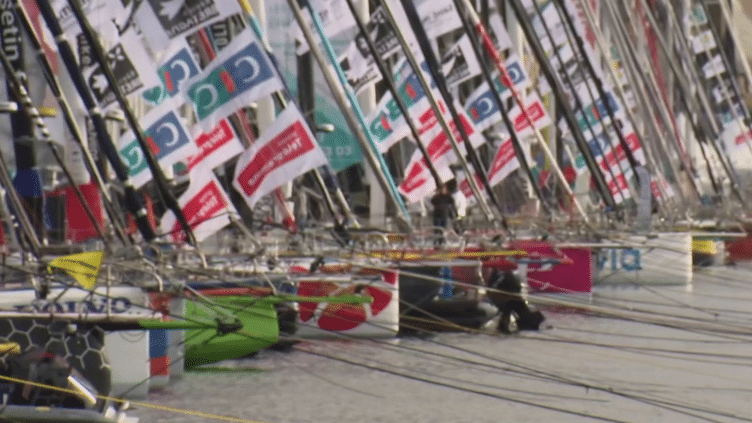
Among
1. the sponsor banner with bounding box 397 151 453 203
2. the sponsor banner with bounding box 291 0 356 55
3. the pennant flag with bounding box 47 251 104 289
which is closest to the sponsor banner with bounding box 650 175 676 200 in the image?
the sponsor banner with bounding box 397 151 453 203

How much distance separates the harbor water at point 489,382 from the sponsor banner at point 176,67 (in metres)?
3.15

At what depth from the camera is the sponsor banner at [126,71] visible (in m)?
19.0

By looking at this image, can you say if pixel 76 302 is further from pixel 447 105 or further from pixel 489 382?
pixel 447 105

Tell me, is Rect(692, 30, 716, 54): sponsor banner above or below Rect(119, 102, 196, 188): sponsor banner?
above

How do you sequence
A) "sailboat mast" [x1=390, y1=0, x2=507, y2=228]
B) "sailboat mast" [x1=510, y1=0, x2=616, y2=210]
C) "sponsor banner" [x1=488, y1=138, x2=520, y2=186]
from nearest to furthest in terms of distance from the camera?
"sailboat mast" [x1=390, y1=0, x2=507, y2=228]
"sailboat mast" [x1=510, y1=0, x2=616, y2=210]
"sponsor banner" [x1=488, y1=138, x2=520, y2=186]

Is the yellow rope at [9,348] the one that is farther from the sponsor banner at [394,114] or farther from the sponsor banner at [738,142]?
the sponsor banner at [738,142]

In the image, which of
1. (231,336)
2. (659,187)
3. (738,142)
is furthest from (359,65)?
(738,142)

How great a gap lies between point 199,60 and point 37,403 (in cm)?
1245

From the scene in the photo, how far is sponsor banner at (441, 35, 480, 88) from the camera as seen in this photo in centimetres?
2889

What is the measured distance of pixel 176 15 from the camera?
64.5ft

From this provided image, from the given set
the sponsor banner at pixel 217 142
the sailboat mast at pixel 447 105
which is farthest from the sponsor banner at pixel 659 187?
the sponsor banner at pixel 217 142

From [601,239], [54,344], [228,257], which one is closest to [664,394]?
[228,257]

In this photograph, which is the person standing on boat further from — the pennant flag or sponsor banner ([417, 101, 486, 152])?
the pennant flag

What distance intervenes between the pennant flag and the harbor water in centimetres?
150
